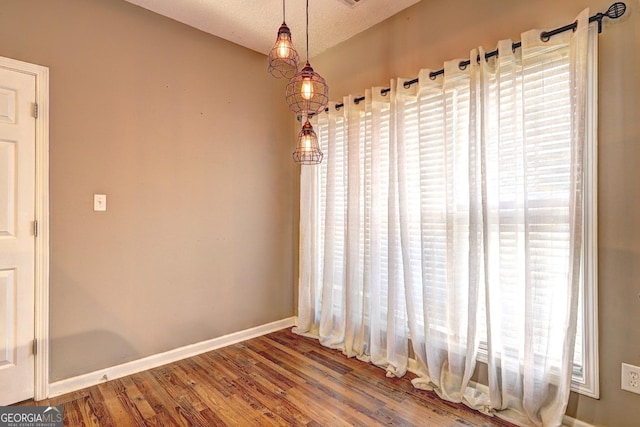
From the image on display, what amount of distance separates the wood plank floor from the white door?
0.27m

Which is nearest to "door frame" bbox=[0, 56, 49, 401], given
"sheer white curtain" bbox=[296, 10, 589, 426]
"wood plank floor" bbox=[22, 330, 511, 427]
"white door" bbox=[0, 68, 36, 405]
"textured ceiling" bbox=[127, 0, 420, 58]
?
"white door" bbox=[0, 68, 36, 405]

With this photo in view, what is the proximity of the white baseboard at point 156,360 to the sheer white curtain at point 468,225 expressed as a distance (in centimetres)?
67

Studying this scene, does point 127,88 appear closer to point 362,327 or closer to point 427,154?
point 427,154

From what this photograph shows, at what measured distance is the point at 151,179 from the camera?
102 inches

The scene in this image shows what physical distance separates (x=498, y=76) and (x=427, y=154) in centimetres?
61

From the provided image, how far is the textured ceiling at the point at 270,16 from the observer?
2473mm

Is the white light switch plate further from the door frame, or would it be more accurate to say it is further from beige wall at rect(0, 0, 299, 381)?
the door frame

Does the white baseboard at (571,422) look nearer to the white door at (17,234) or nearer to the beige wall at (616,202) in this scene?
the beige wall at (616,202)

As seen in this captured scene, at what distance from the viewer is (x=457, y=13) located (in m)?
2.23

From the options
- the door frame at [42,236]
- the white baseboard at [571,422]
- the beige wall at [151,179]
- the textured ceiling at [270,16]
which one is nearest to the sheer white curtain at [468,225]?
the white baseboard at [571,422]

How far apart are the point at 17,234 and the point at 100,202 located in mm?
487

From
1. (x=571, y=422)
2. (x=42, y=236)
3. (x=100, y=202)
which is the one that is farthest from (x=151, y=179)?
(x=571, y=422)

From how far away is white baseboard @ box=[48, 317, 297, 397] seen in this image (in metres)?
2.21

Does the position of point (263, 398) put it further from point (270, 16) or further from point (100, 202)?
point (270, 16)
